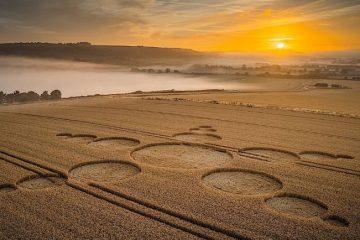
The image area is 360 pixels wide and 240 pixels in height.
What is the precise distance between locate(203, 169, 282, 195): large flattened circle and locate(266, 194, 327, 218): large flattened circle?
56cm

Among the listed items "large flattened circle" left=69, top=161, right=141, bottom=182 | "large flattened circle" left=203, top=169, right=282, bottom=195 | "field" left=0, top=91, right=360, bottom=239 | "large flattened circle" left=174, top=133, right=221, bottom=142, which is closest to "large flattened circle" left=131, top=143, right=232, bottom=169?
"field" left=0, top=91, right=360, bottom=239

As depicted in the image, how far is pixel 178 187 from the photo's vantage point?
→ 980cm

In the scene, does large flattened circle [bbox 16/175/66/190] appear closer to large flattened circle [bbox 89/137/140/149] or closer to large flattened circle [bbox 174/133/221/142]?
large flattened circle [bbox 89/137/140/149]

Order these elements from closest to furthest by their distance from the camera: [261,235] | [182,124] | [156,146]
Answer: [261,235]
[156,146]
[182,124]

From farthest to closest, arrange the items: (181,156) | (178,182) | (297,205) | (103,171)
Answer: (181,156), (103,171), (178,182), (297,205)

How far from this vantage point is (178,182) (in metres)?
10.2

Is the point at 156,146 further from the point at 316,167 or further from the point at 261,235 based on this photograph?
the point at 261,235

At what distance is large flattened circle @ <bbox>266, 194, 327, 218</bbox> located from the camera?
27.8 feet

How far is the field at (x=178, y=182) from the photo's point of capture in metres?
7.54

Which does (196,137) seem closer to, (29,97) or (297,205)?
(297,205)

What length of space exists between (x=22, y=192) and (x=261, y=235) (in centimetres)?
723

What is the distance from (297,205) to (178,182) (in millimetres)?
3834

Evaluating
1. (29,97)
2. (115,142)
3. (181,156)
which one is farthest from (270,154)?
(29,97)

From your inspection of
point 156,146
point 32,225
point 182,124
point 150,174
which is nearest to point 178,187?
point 150,174
